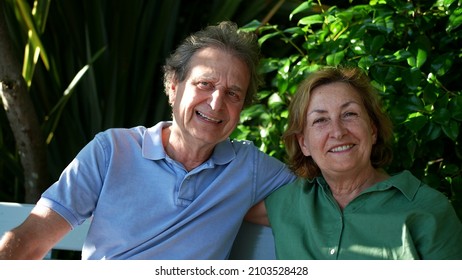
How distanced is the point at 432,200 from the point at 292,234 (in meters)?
0.41

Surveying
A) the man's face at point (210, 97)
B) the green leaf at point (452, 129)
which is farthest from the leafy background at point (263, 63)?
the man's face at point (210, 97)

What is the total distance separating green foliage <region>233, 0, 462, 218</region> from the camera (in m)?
2.14

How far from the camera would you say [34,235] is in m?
1.95

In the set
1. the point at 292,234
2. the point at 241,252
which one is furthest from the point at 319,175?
the point at 241,252

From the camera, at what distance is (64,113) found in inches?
135

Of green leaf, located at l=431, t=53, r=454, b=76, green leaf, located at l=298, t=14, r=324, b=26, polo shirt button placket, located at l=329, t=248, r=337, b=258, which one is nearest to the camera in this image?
polo shirt button placket, located at l=329, t=248, r=337, b=258

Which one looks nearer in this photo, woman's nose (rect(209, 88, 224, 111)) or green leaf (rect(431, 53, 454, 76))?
woman's nose (rect(209, 88, 224, 111))

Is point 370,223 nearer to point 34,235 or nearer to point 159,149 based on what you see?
point 159,149

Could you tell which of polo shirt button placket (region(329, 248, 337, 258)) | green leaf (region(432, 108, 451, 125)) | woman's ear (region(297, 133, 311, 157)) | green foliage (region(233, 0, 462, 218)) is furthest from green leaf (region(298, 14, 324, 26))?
polo shirt button placket (region(329, 248, 337, 258))

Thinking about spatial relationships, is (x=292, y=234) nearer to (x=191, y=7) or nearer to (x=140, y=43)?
(x=140, y=43)

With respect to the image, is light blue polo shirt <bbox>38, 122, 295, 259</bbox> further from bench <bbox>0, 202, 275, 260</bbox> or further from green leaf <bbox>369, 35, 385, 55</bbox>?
green leaf <bbox>369, 35, 385, 55</bbox>

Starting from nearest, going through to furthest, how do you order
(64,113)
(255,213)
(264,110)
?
(255,213) < (264,110) < (64,113)

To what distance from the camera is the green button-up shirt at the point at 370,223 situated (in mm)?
1850

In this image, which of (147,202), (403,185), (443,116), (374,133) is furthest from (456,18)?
(147,202)
